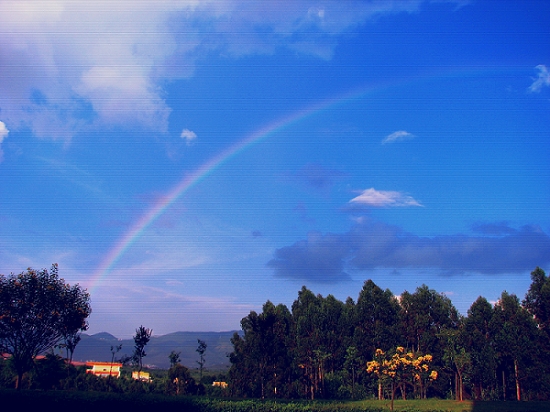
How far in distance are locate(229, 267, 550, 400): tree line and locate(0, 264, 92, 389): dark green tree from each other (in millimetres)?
21423

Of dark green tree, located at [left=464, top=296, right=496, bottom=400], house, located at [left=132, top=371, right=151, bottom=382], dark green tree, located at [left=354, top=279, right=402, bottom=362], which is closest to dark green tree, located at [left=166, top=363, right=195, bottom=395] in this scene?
house, located at [left=132, top=371, right=151, bottom=382]

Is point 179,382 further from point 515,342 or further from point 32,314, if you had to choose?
point 515,342

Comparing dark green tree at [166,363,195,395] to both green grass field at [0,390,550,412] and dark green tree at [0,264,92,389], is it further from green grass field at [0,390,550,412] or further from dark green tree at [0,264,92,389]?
green grass field at [0,390,550,412]

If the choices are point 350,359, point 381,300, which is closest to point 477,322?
point 381,300

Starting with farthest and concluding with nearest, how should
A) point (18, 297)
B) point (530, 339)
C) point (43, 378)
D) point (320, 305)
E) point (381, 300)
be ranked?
point (320, 305) < point (381, 300) < point (530, 339) < point (43, 378) < point (18, 297)

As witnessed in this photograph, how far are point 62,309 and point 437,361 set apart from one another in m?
40.7

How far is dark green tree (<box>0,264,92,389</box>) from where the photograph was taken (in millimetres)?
29609

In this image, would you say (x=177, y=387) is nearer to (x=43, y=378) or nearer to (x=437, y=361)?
(x=43, y=378)

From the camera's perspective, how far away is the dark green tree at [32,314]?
29609mm

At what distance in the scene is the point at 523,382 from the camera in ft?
150

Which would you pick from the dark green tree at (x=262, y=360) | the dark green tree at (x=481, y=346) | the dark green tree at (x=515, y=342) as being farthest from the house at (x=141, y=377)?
the dark green tree at (x=515, y=342)

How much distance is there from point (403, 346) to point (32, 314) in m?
39.7

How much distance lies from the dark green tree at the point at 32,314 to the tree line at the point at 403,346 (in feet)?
70.3

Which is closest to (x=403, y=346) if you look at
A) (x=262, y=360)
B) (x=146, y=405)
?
(x=262, y=360)
